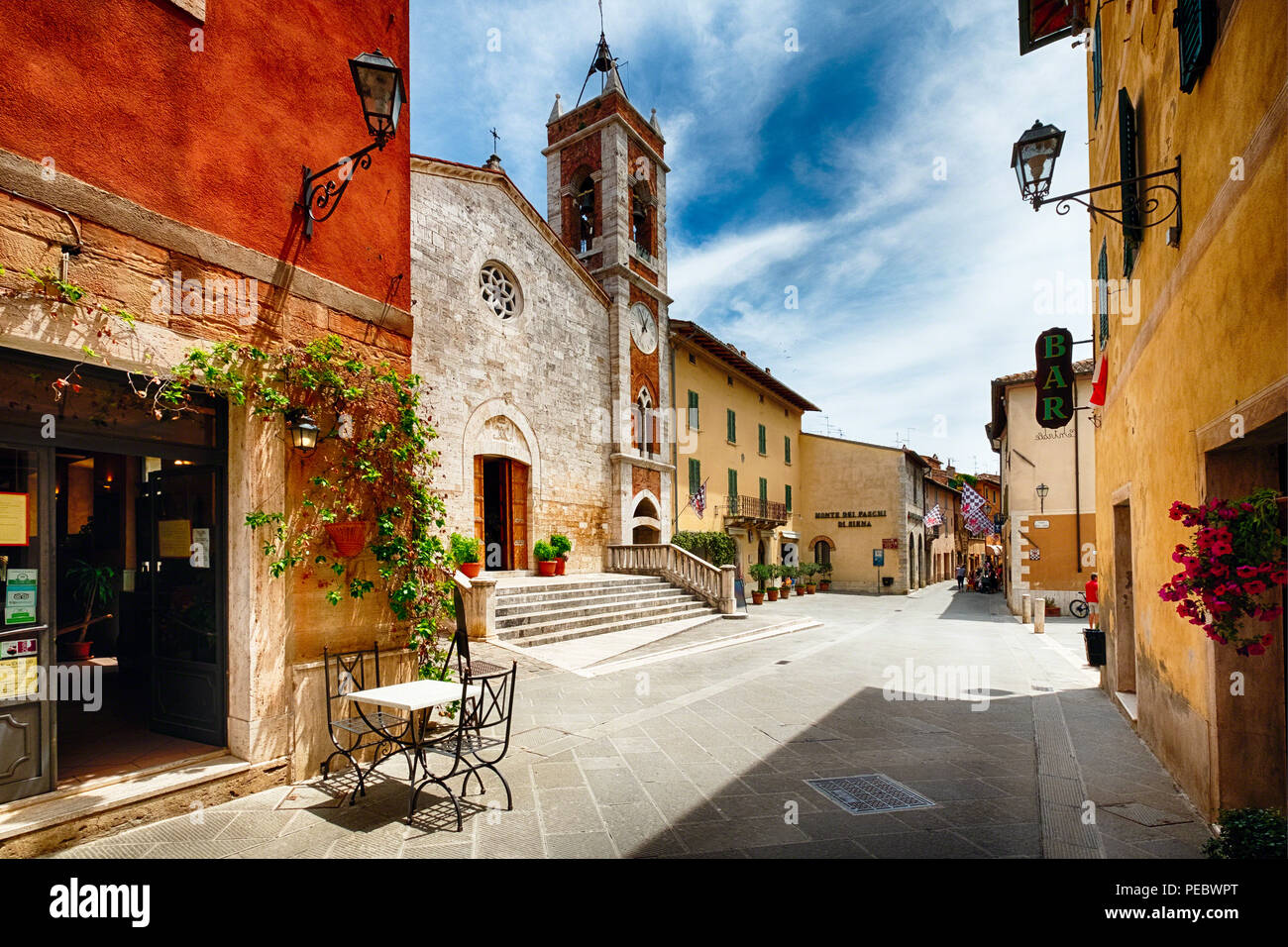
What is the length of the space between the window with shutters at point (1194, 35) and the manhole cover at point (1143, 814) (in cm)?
412

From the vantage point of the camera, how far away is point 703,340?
68.2 feet

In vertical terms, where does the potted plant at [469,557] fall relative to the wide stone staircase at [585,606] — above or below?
above

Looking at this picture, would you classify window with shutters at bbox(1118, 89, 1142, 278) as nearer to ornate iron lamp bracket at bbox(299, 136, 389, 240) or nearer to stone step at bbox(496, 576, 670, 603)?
ornate iron lamp bracket at bbox(299, 136, 389, 240)

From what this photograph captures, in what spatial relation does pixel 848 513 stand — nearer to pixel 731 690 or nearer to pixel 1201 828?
pixel 731 690

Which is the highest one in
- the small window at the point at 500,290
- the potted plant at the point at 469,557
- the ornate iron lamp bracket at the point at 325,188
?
the small window at the point at 500,290

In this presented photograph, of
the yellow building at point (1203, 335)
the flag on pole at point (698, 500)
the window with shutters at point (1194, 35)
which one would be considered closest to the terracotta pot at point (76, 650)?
the yellow building at point (1203, 335)

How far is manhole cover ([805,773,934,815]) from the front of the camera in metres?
4.05

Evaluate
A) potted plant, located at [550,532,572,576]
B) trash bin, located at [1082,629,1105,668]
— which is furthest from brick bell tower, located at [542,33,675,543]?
trash bin, located at [1082,629,1105,668]

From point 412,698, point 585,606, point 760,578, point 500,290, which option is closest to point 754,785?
point 412,698

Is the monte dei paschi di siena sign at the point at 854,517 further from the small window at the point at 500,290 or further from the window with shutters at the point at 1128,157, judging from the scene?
the window with shutters at the point at 1128,157

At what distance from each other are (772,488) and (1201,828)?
2237 cm

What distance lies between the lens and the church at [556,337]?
41.8 ft

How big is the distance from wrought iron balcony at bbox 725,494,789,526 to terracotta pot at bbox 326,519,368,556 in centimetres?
1814
